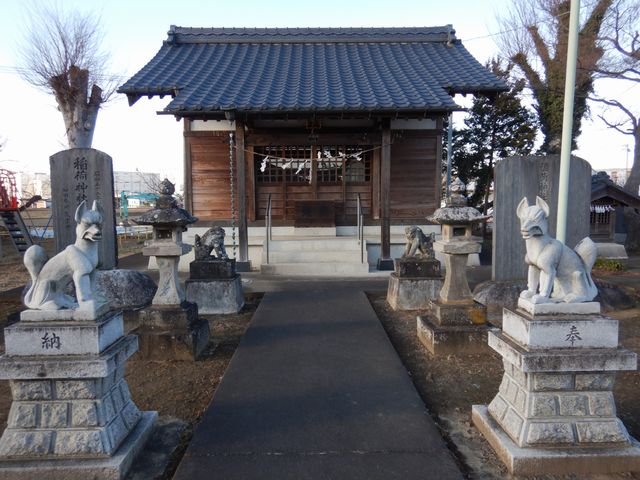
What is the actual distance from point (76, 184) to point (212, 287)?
3058 millimetres

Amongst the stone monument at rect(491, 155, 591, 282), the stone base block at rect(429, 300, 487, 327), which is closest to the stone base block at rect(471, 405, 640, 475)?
the stone base block at rect(429, 300, 487, 327)

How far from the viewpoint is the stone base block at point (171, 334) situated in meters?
4.81

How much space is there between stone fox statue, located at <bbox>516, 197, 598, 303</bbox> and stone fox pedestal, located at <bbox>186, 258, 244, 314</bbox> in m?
5.09

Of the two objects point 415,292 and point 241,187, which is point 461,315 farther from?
point 241,187

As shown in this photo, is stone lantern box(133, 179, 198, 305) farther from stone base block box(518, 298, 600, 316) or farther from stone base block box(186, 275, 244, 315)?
stone base block box(518, 298, 600, 316)

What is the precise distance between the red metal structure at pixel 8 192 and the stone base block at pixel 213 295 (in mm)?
10907

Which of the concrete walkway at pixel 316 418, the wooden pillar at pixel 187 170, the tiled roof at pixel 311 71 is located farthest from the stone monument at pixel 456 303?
the wooden pillar at pixel 187 170

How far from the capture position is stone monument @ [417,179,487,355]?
16.0 feet

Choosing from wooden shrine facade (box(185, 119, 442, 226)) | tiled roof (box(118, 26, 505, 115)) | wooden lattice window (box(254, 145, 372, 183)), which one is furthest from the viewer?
wooden lattice window (box(254, 145, 372, 183))

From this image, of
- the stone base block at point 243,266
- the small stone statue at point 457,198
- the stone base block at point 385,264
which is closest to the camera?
the small stone statue at point 457,198

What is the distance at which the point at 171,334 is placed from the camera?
4.82 meters

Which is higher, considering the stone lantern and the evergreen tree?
the evergreen tree

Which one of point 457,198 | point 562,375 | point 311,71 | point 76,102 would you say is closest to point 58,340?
point 562,375

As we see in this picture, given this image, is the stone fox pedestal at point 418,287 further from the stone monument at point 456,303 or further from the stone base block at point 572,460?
the stone base block at point 572,460
